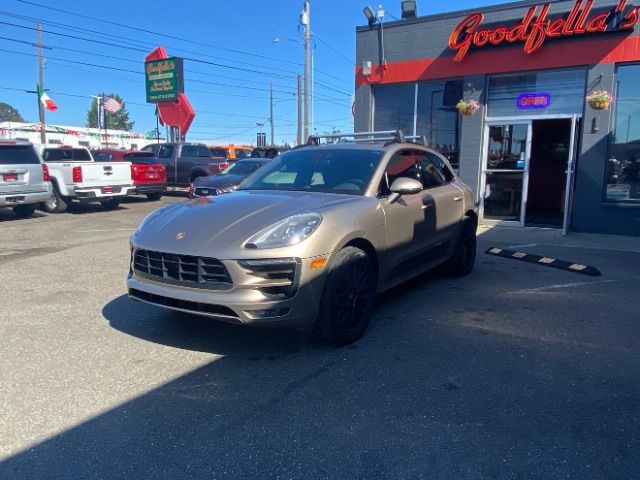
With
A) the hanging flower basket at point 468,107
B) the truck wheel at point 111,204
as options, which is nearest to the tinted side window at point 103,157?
the truck wheel at point 111,204

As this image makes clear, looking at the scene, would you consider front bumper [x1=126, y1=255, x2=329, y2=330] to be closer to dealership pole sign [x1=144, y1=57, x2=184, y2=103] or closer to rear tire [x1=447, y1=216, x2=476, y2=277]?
rear tire [x1=447, y1=216, x2=476, y2=277]

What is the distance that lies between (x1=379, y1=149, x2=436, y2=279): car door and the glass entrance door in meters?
6.77

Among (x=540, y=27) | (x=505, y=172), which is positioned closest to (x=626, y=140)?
(x=505, y=172)

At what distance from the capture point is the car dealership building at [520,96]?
10.2 meters

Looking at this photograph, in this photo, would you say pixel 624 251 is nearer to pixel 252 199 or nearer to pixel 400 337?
pixel 400 337

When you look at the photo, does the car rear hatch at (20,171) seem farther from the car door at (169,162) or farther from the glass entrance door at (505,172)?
the glass entrance door at (505,172)

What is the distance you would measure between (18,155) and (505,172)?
11.1 m

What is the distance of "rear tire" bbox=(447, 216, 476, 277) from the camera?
6.38 metres

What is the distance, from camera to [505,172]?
11695 mm

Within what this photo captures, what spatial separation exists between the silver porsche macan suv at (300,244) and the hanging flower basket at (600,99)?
6659 millimetres

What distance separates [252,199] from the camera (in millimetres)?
4449

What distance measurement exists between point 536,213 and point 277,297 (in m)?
11.7

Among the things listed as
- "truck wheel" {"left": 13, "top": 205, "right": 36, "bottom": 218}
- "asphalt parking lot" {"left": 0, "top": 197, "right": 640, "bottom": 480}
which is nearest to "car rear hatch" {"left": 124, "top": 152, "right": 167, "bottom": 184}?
"truck wheel" {"left": 13, "top": 205, "right": 36, "bottom": 218}

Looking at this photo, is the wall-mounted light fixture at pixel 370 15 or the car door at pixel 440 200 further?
the wall-mounted light fixture at pixel 370 15
